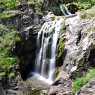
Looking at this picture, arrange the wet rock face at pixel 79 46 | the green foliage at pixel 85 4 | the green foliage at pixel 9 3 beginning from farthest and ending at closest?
the green foliage at pixel 85 4
the green foliage at pixel 9 3
the wet rock face at pixel 79 46

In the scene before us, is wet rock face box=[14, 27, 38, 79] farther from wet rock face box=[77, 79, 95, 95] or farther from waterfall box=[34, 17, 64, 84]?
wet rock face box=[77, 79, 95, 95]

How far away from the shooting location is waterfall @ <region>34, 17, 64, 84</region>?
2116 cm

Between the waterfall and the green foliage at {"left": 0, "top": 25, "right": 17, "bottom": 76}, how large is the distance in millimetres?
1986

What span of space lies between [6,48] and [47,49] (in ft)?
9.14

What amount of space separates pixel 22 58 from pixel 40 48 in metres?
1.40

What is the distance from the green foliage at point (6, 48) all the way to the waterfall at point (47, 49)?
6.51 ft

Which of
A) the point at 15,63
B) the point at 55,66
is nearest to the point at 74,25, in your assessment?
the point at 55,66

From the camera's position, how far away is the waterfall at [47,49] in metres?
21.2

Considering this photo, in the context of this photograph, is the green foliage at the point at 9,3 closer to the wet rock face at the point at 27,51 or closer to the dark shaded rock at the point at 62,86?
the wet rock face at the point at 27,51

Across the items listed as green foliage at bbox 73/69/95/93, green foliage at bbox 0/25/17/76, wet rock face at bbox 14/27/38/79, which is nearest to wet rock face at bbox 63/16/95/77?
green foliage at bbox 73/69/95/93

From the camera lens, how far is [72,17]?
75.5 feet

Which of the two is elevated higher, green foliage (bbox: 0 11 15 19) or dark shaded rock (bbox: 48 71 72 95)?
green foliage (bbox: 0 11 15 19)

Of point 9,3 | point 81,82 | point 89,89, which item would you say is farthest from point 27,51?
point 89,89

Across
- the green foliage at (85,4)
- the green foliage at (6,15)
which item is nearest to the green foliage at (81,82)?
the green foliage at (6,15)
